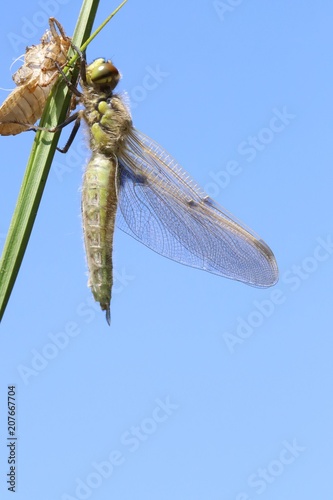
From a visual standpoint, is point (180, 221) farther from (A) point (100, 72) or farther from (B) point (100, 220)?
(A) point (100, 72)

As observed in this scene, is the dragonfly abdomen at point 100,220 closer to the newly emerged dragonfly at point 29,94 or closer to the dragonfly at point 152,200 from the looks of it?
the dragonfly at point 152,200

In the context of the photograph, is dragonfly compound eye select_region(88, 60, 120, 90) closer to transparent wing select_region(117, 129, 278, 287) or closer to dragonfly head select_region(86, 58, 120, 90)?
dragonfly head select_region(86, 58, 120, 90)

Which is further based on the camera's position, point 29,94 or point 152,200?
point 152,200

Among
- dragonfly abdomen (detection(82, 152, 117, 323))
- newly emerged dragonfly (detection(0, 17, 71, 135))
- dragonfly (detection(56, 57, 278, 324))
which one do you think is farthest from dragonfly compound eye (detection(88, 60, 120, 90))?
newly emerged dragonfly (detection(0, 17, 71, 135))

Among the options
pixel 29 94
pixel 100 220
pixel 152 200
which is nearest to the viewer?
pixel 29 94

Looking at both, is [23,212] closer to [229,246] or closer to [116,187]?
[116,187]

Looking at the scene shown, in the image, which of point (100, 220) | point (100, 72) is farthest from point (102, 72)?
point (100, 220)

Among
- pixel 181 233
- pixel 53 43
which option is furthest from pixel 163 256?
pixel 53 43
